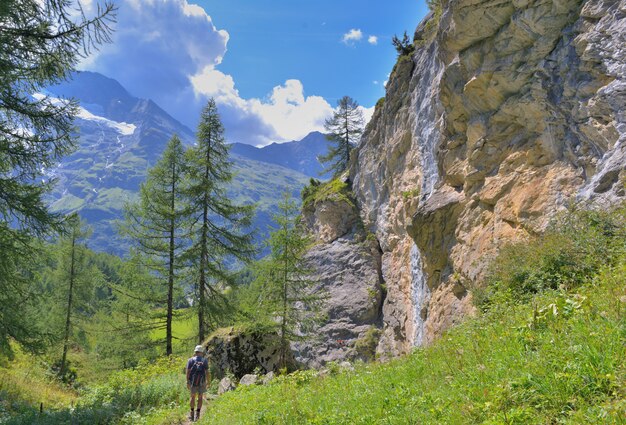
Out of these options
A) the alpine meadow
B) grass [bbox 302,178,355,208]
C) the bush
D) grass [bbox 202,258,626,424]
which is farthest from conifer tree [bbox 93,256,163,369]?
the bush

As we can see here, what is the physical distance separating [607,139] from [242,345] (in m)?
15.2

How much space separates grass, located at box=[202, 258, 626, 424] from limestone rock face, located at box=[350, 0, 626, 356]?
4377 mm

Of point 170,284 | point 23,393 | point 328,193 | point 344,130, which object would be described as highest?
point 344,130

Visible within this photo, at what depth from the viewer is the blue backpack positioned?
10273 millimetres

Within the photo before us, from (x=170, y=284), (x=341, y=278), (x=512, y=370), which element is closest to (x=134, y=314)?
(x=170, y=284)

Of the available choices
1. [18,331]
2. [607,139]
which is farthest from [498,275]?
[18,331]

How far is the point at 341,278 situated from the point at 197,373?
53.0 ft

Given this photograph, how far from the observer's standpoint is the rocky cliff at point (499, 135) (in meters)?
9.13

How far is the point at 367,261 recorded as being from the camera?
84.8 feet

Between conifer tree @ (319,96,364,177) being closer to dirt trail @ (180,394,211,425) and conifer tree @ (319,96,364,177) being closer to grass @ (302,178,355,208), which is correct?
grass @ (302,178,355,208)

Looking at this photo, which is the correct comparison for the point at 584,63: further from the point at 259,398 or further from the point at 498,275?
the point at 259,398

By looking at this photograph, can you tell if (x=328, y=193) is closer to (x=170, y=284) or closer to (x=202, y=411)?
(x=170, y=284)

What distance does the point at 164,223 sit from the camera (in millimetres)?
21125

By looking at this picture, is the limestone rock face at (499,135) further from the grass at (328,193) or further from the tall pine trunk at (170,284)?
the tall pine trunk at (170,284)
